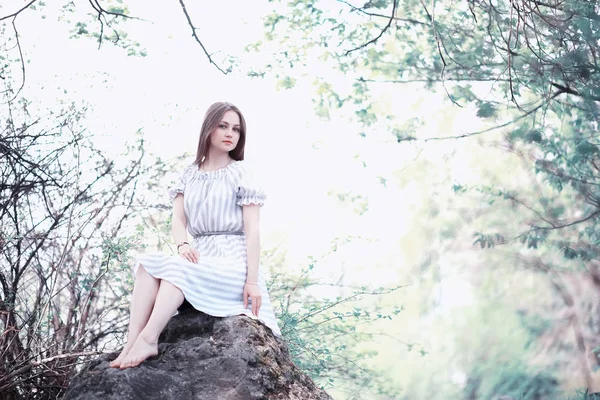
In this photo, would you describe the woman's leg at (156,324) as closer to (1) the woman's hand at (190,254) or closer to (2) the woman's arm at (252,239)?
(1) the woman's hand at (190,254)

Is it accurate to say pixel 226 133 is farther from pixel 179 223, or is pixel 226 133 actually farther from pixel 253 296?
pixel 253 296

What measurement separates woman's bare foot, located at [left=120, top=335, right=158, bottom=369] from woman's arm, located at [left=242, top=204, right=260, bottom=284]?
0.47 metres

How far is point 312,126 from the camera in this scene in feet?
23.9

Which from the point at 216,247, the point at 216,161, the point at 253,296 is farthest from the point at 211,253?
the point at 216,161

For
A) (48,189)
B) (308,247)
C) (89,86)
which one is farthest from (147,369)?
(308,247)

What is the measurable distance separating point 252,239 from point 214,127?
1.61ft

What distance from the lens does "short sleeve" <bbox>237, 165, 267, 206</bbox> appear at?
2854 mm

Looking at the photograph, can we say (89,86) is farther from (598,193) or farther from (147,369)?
(598,193)

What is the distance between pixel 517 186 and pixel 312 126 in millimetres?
2230

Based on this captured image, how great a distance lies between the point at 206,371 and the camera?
96.3 inches

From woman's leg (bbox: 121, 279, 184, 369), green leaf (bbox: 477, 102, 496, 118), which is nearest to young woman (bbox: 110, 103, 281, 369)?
woman's leg (bbox: 121, 279, 184, 369)

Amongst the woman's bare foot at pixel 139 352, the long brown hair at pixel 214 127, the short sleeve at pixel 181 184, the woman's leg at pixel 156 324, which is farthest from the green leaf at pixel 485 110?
the woman's bare foot at pixel 139 352

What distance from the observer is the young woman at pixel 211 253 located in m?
2.54

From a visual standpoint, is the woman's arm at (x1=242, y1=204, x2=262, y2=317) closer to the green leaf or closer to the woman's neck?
Answer: the woman's neck
